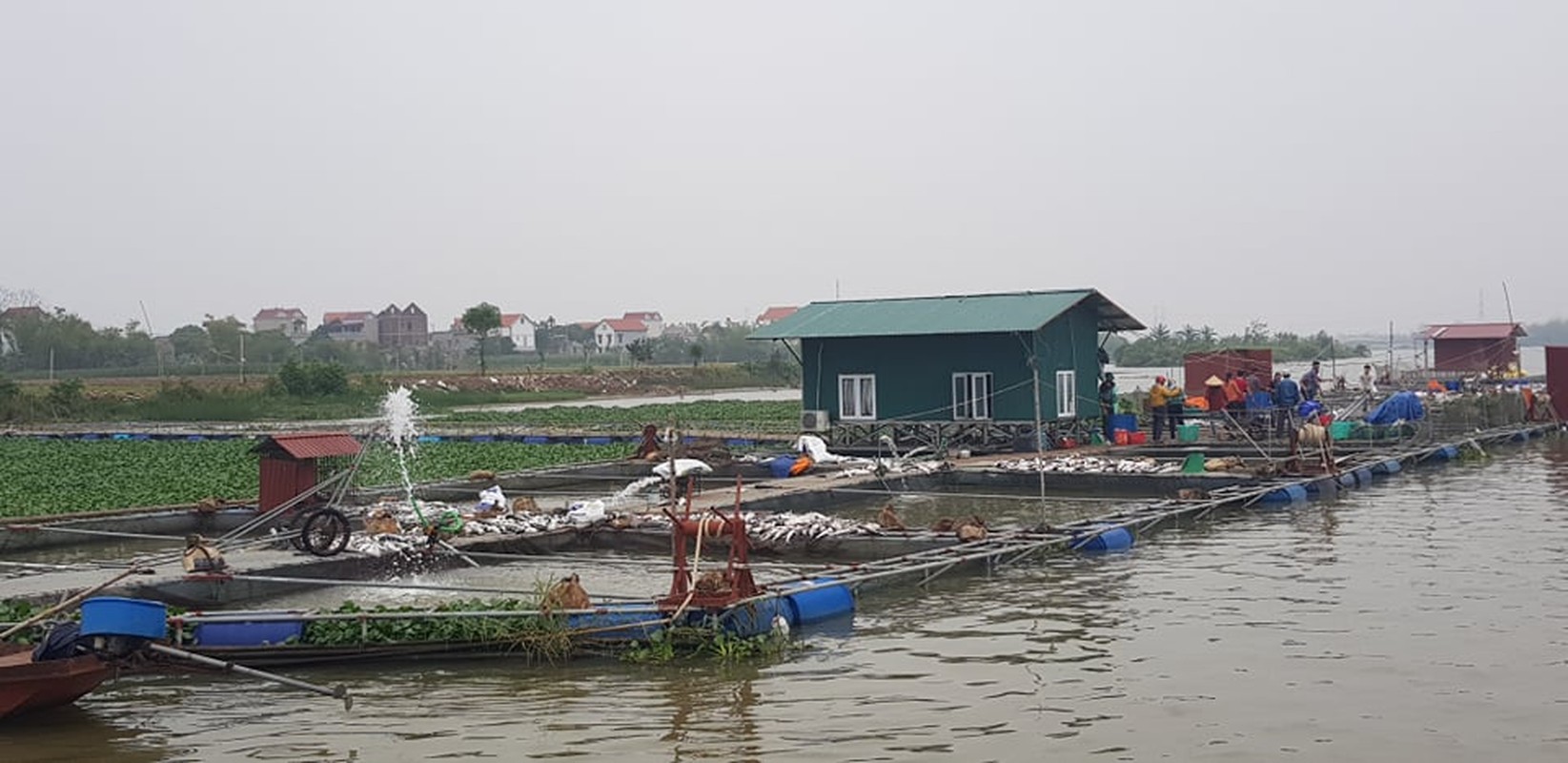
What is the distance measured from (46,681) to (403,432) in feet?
80.5

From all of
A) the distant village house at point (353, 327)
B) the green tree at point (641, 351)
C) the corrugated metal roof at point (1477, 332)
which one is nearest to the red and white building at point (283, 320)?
the distant village house at point (353, 327)

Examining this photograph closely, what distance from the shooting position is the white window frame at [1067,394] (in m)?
29.9

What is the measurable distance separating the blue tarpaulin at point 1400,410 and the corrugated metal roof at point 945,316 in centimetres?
525

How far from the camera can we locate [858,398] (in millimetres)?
31125

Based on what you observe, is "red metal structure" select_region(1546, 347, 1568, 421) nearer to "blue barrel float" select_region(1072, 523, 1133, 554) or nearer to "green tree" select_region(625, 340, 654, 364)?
"blue barrel float" select_region(1072, 523, 1133, 554)

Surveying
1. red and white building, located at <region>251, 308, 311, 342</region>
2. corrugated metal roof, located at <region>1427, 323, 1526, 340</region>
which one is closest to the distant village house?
red and white building, located at <region>251, 308, 311, 342</region>

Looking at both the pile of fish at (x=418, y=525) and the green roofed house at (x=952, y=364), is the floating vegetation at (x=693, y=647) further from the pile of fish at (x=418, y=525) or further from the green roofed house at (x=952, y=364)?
the green roofed house at (x=952, y=364)

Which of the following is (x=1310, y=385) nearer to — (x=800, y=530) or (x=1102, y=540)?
(x=1102, y=540)

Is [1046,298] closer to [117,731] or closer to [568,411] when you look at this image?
[117,731]

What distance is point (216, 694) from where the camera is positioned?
11.3m

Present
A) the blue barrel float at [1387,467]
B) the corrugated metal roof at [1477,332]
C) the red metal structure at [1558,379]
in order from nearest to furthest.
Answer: the blue barrel float at [1387,467] < the red metal structure at [1558,379] < the corrugated metal roof at [1477,332]

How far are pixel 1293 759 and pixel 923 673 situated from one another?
321 centimetres

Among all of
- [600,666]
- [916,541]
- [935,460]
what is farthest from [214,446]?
[600,666]

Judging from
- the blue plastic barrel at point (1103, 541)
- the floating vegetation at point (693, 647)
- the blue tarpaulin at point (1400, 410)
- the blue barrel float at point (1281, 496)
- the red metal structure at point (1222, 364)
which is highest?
the red metal structure at point (1222, 364)
